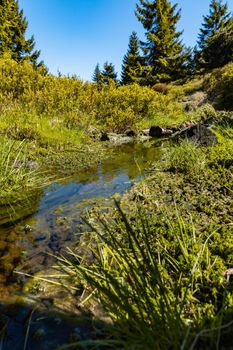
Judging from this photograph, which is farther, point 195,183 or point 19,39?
point 19,39

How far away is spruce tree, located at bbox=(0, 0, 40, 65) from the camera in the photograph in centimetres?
3425

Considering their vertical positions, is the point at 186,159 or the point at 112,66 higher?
the point at 112,66

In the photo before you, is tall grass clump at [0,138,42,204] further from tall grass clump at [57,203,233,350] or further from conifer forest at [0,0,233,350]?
tall grass clump at [57,203,233,350]

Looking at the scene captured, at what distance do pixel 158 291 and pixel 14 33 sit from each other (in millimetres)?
43551

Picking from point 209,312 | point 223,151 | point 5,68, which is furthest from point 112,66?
point 209,312

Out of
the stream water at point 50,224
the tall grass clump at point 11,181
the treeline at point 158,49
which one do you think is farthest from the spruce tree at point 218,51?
the tall grass clump at point 11,181

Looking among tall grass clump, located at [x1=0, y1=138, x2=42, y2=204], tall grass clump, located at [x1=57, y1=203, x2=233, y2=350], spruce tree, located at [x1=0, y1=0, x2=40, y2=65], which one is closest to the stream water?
tall grass clump, located at [x1=0, y1=138, x2=42, y2=204]

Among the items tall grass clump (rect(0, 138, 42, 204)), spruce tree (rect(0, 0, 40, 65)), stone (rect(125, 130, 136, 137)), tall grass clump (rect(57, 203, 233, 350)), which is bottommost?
tall grass clump (rect(57, 203, 233, 350))

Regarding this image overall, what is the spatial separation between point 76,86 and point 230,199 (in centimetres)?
1284

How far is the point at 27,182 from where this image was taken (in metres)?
5.30

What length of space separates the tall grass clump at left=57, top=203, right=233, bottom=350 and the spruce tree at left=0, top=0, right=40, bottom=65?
35.9 metres

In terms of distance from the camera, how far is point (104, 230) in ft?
8.11

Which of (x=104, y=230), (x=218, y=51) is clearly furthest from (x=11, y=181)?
(x=218, y=51)

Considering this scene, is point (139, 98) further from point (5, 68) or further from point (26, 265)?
point (26, 265)
